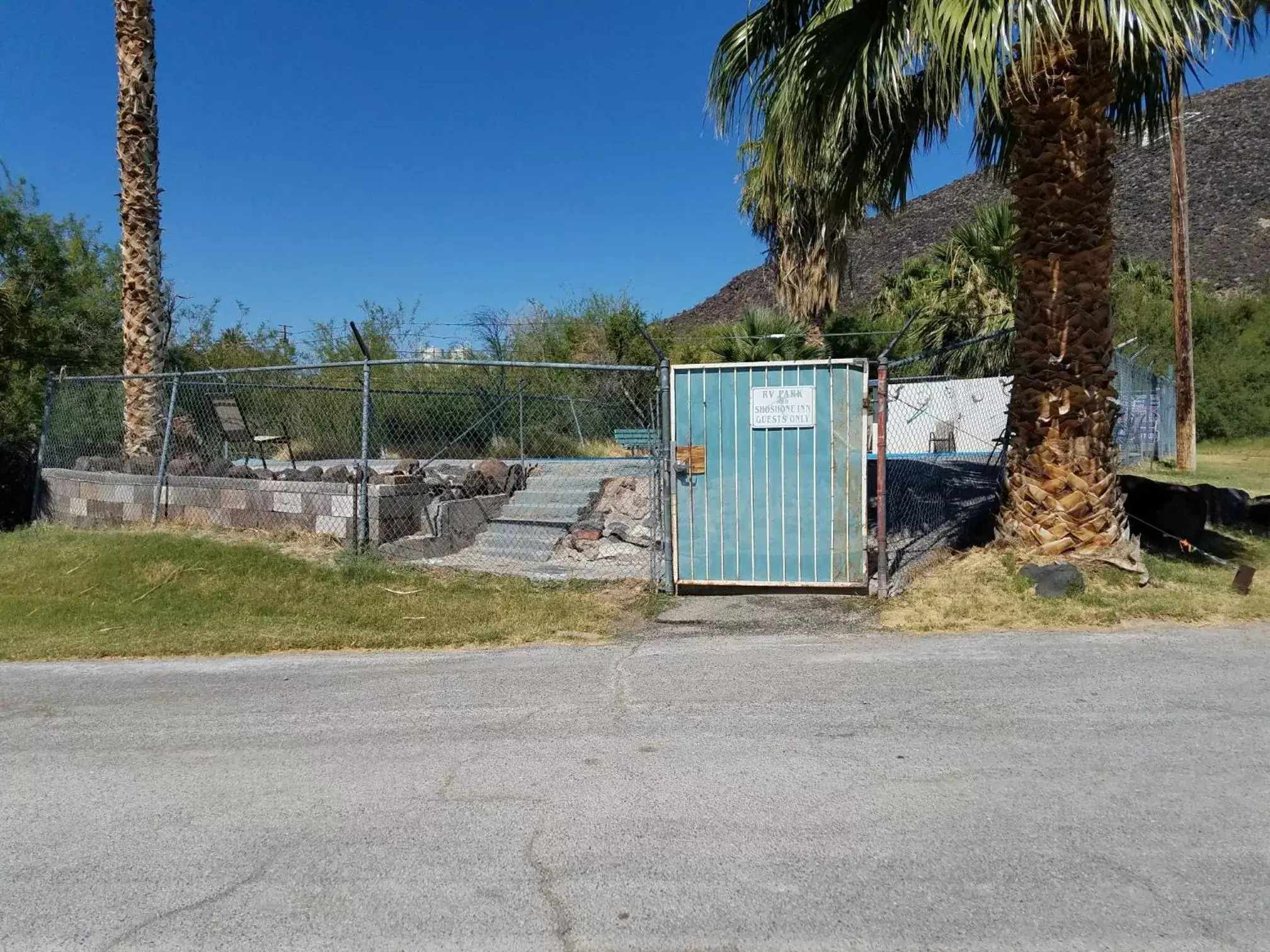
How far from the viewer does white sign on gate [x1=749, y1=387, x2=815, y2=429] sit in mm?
7820

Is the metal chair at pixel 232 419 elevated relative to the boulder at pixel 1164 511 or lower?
elevated

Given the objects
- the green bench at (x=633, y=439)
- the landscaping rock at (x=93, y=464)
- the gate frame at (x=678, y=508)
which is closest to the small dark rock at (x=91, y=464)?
the landscaping rock at (x=93, y=464)

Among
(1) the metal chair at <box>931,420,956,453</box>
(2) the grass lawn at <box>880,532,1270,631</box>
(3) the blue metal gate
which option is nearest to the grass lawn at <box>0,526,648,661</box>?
(3) the blue metal gate

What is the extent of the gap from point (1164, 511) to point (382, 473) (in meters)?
8.29

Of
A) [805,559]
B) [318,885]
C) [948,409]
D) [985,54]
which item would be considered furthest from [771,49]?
[948,409]

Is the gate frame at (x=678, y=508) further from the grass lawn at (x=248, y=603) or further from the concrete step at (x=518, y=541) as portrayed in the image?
the concrete step at (x=518, y=541)

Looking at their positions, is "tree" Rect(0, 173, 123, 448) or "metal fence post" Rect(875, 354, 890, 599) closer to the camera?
"metal fence post" Rect(875, 354, 890, 599)

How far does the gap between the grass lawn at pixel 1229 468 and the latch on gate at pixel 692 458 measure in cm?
1048

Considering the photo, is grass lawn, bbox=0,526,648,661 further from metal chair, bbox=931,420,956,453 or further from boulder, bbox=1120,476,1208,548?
metal chair, bbox=931,420,956,453

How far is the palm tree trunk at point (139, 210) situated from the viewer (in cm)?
1186

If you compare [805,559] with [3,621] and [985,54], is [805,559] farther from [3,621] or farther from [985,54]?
[3,621]

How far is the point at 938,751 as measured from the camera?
4.39 meters

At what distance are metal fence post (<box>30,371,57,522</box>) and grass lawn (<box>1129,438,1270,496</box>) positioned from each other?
16605 mm

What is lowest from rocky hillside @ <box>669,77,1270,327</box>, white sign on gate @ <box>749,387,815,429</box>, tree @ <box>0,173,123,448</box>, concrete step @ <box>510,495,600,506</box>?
concrete step @ <box>510,495,600,506</box>
